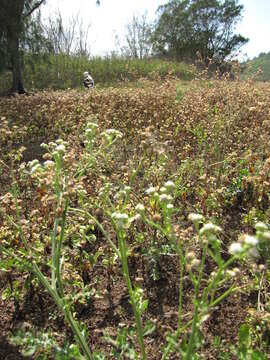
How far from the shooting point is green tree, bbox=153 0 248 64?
1047 inches

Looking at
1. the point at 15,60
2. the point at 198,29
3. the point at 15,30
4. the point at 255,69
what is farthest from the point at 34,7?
the point at 198,29

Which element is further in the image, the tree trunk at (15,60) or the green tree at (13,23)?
the tree trunk at (15,60)

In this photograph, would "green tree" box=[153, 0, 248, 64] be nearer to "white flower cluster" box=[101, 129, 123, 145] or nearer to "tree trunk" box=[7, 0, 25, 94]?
"tree trunk" box=[7, 0, 25, 94]

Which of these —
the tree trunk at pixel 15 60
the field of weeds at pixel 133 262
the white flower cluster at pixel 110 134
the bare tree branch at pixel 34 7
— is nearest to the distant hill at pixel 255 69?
the field of weeds at pixel 133 262

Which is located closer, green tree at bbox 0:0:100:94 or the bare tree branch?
green tree at bbox 0:0:100:94

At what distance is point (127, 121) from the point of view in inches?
192

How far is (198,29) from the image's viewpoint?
87.7 ft

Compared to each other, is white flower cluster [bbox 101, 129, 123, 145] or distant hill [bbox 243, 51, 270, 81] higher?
distant hill [bbox 243, 51, 270, 81]

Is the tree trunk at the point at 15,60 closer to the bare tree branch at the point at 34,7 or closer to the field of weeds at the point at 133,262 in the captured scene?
the bare tree branch at the point at 34,7

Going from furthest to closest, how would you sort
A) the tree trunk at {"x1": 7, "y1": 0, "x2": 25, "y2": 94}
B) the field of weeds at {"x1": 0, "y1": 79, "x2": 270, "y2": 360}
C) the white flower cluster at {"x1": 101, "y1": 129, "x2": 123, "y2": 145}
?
the tree trunk at {"x1": 7, "y1": 0, "x2": 25, "y2": 94}
the white flower cluster at {"x1": 101, "y1": 129, "x2": 123, "y2": 145}
the field of weeds at {"x1": 0, "y1": 79, "x2": 270, "y2": 360}

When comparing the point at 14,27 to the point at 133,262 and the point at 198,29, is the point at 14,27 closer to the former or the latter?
the point at 133,262

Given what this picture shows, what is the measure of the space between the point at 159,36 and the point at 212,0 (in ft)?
16.1

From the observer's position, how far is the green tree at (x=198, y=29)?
2659 centimetres

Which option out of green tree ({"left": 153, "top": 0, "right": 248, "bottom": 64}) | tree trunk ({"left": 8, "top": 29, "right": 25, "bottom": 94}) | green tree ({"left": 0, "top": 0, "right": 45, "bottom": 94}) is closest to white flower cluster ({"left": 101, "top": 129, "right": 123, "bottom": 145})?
green tree ({"left": 0, "top": 0, "right": 45, "bottom": 94})
